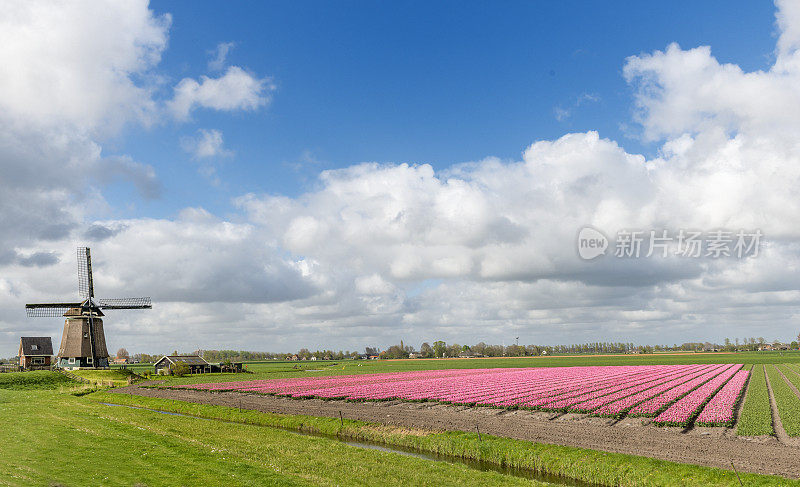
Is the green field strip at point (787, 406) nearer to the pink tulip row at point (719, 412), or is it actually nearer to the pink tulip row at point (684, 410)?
the pink tulip row at point (719, 412)

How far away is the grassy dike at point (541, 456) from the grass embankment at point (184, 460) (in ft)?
10.8

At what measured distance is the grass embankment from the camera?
20609 millimetres

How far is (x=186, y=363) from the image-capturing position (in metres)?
119

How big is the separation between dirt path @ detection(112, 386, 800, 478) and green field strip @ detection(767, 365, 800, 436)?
4827 mm

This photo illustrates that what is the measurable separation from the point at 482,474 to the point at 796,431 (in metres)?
23.1

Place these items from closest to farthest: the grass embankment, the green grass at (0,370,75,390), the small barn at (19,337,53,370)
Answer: the grass embankment < the green grass at (0,370,75,390) < the small barn at (19,337,53,370)

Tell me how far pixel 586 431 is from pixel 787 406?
24370 millimetres

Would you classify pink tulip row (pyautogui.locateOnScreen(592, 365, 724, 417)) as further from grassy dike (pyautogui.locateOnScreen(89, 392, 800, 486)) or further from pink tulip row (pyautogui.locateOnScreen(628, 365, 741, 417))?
grassy dike (pyautogui.locateOnScreen(89, 392, 800, 486))

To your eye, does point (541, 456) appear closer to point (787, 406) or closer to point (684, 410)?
point (684, 410)

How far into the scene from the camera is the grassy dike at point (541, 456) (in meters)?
23.6

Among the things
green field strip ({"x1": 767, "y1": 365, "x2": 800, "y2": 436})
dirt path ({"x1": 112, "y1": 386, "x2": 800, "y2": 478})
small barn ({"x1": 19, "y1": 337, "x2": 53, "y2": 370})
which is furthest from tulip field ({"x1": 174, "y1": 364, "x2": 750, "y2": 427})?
small barn ({"x1": 19, "y1": 337, "x2": 53, "y2": 370})

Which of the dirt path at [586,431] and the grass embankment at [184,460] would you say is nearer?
the grass embankment at [184,460]

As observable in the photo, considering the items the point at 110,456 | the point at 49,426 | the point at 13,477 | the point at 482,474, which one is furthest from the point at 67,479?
the point at 482,474

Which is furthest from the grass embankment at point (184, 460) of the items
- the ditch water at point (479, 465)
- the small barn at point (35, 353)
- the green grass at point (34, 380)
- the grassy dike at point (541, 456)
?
the small barn at point (35, 353)
